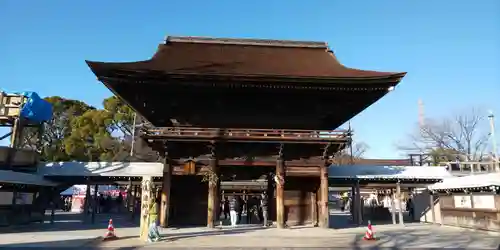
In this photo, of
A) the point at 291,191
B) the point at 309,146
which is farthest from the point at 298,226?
the point at 309,146

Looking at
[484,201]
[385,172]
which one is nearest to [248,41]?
[385,172]

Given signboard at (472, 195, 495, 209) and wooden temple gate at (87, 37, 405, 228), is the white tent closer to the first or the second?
signboard at (472, 195, 495, 209)

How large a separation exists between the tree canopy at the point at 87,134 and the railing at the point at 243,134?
23.3 m

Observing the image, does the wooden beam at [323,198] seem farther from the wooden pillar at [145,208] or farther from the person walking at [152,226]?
the wooden pillar at [145,208]

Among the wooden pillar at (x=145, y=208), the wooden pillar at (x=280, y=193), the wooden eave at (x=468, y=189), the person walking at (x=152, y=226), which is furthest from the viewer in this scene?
the wooden pillar at (x=280, y=193)

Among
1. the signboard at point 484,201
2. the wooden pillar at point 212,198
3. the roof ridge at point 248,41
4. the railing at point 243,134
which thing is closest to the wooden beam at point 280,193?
the railing at point 243,134

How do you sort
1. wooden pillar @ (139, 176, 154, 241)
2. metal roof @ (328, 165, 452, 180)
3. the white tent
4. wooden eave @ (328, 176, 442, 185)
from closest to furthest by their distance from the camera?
wooden pillar @ (139, 176, 154, 241), the white tent, wooden eave @ (328, 176, 442, 185), metal roof @ (328, 165, 452, 180)

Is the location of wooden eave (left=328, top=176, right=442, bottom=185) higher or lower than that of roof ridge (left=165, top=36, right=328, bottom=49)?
lower

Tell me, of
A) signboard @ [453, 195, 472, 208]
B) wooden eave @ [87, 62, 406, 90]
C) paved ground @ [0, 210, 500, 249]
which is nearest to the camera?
paved ground @ [0, 210, 500, 249]

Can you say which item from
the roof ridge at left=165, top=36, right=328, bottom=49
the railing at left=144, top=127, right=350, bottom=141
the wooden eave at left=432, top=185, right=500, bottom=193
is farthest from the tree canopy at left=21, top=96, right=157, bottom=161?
the wooden eave at left=432, top=185, right=500, bottom=193

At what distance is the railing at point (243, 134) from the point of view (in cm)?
1688

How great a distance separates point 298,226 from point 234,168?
474cm

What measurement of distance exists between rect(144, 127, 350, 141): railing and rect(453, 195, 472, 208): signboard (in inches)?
317

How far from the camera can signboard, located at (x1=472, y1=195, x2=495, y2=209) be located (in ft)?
54.8
